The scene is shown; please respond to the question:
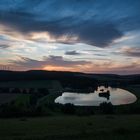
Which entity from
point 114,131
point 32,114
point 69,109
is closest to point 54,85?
point 69,109

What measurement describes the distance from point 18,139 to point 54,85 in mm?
167111

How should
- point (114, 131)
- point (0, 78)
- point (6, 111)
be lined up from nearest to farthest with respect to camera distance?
point (114, 131)
point (6, 111)
point (0, 78)

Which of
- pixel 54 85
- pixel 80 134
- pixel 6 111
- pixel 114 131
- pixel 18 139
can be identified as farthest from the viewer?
pixel 54 85

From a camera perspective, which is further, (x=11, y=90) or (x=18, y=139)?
(x=11, y=90)

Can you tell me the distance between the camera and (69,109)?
2331 inches

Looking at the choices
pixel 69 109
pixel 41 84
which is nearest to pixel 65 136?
pixel 69 109

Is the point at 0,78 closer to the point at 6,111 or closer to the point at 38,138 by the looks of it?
the point at 6,111

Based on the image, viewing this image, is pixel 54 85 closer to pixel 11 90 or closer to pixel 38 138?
pixel 11 90

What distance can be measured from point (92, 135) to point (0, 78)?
153116 millimetres

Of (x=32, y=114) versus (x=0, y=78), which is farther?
(x=0, y=78)

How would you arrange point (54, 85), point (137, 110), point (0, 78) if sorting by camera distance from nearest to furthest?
point (137, 110) < point (0, 78) < point (54, 85)

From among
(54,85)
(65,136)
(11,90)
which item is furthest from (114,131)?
(54,85)

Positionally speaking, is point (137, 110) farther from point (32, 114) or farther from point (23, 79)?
point (23, 79)

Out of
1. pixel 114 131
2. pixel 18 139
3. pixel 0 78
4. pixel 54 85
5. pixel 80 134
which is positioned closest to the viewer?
pixel 18 139
